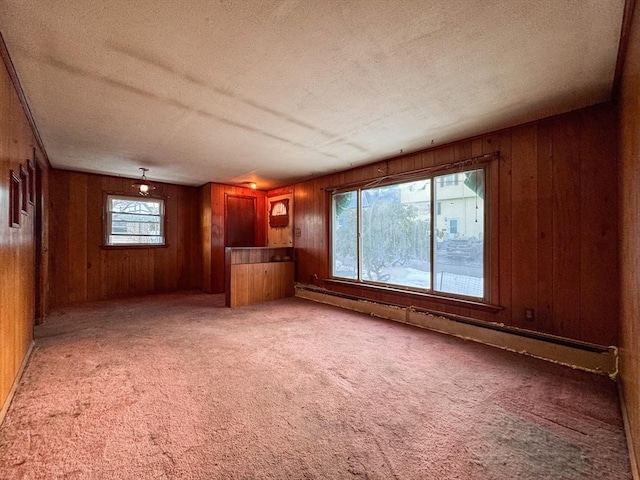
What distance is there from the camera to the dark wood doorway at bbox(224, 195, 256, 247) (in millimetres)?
6328

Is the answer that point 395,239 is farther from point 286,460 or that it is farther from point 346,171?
point 286,460

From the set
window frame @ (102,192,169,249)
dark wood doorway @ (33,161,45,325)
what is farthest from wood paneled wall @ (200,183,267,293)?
dark wood doorway @ (33,161,45,325)

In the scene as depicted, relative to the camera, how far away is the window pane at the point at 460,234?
3.28 metres

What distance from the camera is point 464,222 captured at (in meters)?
3.42

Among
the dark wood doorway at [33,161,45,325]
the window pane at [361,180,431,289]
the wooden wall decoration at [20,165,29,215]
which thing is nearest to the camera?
the wooden wall decoration at [20,165,29,215]

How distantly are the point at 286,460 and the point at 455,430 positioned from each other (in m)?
1.00

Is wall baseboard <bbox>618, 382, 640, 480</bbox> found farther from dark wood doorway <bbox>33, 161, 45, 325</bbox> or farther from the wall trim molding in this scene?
dark wood doorway <bbox>33, 161, 45, 325</bbox>

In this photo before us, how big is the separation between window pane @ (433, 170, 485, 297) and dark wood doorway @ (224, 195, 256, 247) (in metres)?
4.37

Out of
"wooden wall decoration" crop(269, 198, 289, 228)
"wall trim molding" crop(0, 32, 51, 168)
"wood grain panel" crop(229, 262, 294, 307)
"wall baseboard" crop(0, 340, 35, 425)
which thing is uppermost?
"wall trim molding" crop(0, 32, 51, 168)

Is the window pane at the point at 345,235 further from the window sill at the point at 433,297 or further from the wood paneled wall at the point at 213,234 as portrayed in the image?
the wood paneled wall at the point at 213,234

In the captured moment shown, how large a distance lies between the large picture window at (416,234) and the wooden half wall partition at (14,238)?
3.94 meters

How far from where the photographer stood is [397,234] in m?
4.20

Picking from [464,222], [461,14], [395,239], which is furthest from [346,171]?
[461,14]

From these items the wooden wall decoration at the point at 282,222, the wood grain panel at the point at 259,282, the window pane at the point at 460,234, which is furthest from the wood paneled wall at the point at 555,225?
the wooden wall decoration at the point at 282,222
